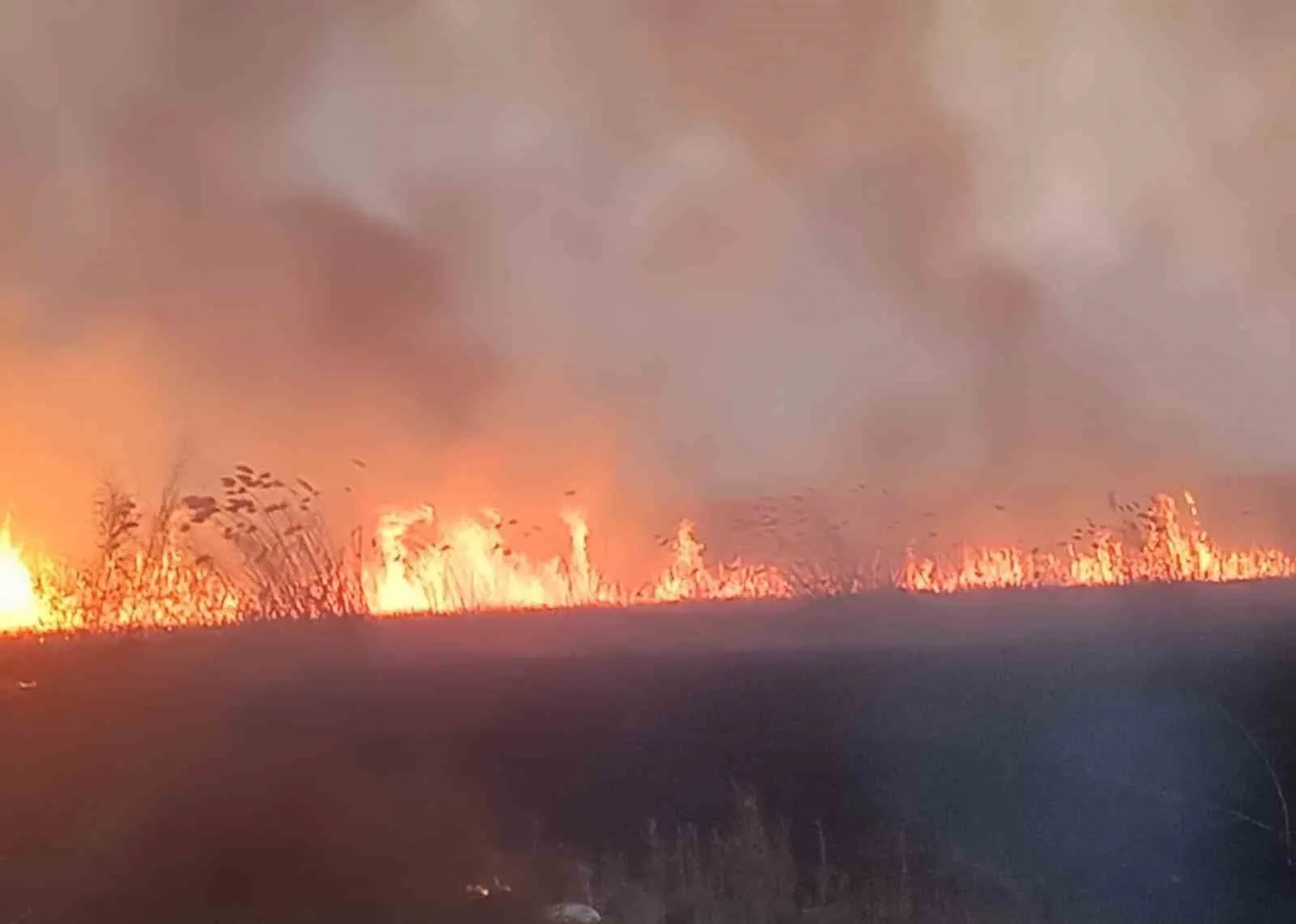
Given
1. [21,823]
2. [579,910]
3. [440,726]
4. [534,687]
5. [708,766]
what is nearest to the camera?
[579,910]

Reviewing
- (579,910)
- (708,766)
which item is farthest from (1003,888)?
(708,766)

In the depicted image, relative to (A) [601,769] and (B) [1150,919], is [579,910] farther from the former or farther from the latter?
(A) [601,769]

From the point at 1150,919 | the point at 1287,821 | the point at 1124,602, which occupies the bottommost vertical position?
the point at 1150,919

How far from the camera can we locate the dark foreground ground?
46.6ft

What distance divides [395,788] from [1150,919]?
9.74m

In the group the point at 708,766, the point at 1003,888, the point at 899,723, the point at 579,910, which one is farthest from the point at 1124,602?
the point at 579,910

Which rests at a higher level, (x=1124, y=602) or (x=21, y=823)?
(x=1124, y=602)

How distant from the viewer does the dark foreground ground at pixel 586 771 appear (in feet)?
46.6

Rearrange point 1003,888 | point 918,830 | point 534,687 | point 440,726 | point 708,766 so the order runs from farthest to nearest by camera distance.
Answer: point 534,687 → point 440,726 → point 708,766 → point 918,830 → point 1003,888

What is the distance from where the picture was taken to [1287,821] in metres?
15.0

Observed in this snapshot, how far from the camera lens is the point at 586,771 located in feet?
65.0

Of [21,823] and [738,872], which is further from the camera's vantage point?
[21,823]

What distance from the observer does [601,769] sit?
1994 centimetres

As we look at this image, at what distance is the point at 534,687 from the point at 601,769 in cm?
621
